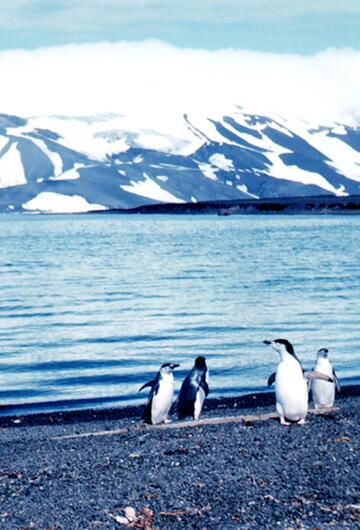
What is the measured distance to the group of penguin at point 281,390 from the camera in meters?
11.1

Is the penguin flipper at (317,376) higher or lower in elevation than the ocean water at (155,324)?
higher

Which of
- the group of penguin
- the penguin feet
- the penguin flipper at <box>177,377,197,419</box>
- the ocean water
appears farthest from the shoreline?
the penguin feet

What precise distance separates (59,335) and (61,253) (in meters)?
55.3

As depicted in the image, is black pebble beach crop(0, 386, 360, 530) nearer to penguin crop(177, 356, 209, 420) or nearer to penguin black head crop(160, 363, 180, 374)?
penguin crop(177, 356, 209, 420)

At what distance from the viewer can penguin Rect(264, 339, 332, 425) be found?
36.2 ft

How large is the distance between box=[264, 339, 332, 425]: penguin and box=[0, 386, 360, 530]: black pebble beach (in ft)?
0.67

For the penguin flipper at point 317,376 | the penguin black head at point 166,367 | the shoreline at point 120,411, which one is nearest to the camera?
the penguin flipper at point 317,376

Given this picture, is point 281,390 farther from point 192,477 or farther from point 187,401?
point 192,477

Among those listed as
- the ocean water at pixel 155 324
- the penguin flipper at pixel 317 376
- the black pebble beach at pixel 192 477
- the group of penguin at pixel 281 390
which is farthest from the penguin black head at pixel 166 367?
the ocean water at pixel 155 324

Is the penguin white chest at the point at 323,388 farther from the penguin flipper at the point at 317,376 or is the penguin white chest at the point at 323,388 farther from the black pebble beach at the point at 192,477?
the black pebble beach at the point at 192,477

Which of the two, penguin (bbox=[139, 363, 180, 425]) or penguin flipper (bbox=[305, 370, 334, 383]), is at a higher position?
penguin flipper (bbox=[305, 370, 334, 383])

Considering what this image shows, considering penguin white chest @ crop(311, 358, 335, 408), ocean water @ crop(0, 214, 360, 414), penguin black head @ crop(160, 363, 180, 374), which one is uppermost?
penguin black head @ crop(160, 363, 180, 374)

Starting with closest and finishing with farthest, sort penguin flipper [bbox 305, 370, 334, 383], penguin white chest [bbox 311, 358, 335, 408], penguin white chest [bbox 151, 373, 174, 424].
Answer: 1. penguin flipper [bbox 305, 370, 334, 383]
2. penguin white chest [bbox 151, 373, 174, 424]
3. penguin white chest [bbox 311, 358, 335, 408]

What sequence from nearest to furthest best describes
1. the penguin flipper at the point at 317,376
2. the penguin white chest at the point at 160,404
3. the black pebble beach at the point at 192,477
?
the black pebble beach at the point at 192,477
the penguin flipper at the point at 317,376
the penguin white chest at the point at 160,404
